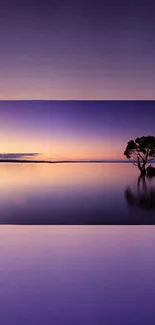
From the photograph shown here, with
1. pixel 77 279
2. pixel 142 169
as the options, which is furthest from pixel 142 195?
pixel 77 279

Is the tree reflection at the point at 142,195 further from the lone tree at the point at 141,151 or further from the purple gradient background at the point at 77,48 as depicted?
the purple gradient background at the point at 77,48

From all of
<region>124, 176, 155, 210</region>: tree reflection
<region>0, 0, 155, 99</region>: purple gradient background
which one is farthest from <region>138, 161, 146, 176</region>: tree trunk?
<region>0, 0, 155, 99</region>: purple gradient background

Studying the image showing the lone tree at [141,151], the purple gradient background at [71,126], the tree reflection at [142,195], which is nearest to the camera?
the tree reflection at [142,195]

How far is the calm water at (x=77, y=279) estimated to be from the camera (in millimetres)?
2355

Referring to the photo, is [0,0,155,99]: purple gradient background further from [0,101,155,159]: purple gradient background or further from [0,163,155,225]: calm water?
[0,101,155,159]: purple gradient background

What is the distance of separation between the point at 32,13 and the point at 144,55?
145 cm

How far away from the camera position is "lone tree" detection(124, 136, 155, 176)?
963 cm

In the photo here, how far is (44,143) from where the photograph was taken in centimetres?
938

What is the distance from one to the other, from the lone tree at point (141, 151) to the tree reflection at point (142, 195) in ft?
1.51

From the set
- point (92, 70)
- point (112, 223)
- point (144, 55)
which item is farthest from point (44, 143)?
point (144, 55)

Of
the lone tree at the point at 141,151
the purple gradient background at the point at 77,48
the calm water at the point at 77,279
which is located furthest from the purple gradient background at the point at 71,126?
the calm water at the point at 77,279

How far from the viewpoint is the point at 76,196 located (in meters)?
8.91

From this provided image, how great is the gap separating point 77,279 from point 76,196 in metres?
5.96

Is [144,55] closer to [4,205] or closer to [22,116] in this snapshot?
[4,205]
